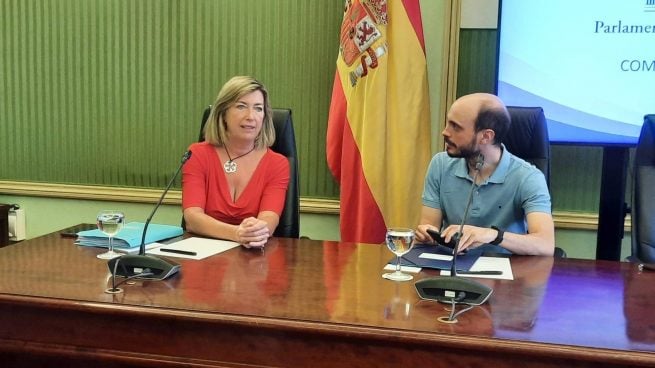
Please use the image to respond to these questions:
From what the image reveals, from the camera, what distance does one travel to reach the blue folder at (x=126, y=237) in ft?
6.16

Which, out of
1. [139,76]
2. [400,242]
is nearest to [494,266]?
[400,242]

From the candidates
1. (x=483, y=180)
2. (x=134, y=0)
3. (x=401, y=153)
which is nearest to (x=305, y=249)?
(x=483, y=180)

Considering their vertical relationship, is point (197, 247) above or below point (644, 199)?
below

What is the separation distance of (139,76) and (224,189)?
135 centimetres

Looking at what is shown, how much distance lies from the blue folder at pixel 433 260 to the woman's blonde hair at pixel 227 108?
2.63ft

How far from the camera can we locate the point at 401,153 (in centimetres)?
295

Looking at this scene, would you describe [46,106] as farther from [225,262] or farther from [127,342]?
[127,342]

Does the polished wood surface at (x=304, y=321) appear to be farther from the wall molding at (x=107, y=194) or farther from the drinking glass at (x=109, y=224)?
the wall molding at (x=107, y=194)

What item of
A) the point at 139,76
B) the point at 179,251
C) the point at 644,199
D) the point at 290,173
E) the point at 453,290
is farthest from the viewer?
the point at 139,76

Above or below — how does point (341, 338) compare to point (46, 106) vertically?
below

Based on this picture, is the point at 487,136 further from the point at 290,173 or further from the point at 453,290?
the point at 453,290

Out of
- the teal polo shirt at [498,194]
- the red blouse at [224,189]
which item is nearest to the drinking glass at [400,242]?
the teal polo shirt at [498,194]

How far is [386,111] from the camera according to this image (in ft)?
9.76

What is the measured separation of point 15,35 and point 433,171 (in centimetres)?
247
